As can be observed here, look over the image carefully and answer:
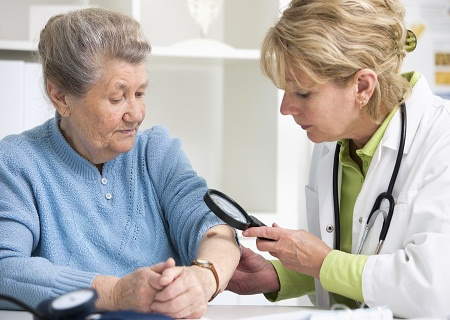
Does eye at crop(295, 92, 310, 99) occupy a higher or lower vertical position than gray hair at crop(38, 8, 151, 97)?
lower

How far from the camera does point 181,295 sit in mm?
1286

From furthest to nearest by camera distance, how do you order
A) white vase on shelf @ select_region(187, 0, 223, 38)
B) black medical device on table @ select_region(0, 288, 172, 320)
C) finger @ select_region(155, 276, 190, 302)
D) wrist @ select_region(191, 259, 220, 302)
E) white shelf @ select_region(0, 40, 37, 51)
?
white vase on shelf @ select_region(187, 0, 223, 38)
white shelf @ select_region(0, 40, 37, 51)
wrist @ select_region(191, 259, 220, 302)
finger @ select_region(155, 276, 190, 302)
black medical device on table @ select_region(0, 288, 172, 320)

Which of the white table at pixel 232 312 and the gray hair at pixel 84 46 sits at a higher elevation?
the gray hair at pixel 84 46

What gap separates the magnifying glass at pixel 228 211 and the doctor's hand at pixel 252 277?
0.70 feet

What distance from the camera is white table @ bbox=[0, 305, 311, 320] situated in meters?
1.34

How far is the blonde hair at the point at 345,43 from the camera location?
1.52 metres

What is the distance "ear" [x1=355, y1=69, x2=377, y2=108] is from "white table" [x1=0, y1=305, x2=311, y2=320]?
0.47 metres

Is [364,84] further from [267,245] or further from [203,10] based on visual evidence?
[203,10]

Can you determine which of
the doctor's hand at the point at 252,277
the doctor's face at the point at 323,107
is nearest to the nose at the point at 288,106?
the doctor's face at the point at 323,107

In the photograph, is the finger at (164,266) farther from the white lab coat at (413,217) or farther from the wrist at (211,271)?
the white lab coat at (413,217)

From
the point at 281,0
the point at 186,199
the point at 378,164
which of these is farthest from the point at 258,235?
the point at 281,0

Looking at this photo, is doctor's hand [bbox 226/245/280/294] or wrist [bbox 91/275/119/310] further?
doctor's hand [bbox 226/245/280/294]

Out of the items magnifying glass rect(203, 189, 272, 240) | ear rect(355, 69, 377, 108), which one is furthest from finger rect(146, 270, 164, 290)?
ear rect(355, 69, 377, 108)

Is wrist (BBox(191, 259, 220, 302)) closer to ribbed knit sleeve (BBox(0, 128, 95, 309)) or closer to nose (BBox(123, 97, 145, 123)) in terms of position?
ribbed knit sleeve (BBox(0, 128, 95, 309))
